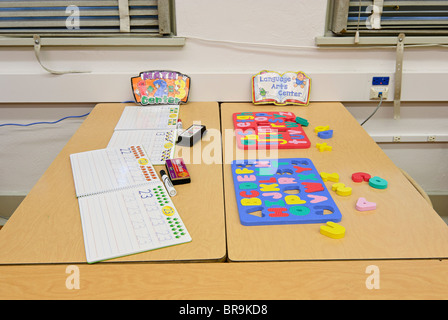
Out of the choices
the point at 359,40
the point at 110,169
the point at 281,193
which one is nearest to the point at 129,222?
the point at 110,169

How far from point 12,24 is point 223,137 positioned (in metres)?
1.16

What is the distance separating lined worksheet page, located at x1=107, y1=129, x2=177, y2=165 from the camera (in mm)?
1283

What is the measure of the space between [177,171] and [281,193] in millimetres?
327

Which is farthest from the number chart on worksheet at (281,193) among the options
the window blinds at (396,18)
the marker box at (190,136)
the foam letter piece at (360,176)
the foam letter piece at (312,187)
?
the window blinds at (396,18)

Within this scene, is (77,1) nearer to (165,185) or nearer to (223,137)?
(223,137)

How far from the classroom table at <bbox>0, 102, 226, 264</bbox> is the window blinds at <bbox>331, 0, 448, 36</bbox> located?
3.01ft

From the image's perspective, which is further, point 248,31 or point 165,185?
point 248,31

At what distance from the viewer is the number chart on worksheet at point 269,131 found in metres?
1.33

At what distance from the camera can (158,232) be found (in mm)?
913

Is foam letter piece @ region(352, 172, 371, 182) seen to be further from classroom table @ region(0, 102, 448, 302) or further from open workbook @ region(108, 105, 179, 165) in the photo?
open workbook @ region(108, 105, 179, 165)

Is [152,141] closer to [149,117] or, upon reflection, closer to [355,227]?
[149,117]

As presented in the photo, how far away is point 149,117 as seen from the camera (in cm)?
160

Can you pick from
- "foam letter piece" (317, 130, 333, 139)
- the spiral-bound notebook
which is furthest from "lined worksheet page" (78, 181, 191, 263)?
"foam letter piece" (317, 130, 333, 139)
